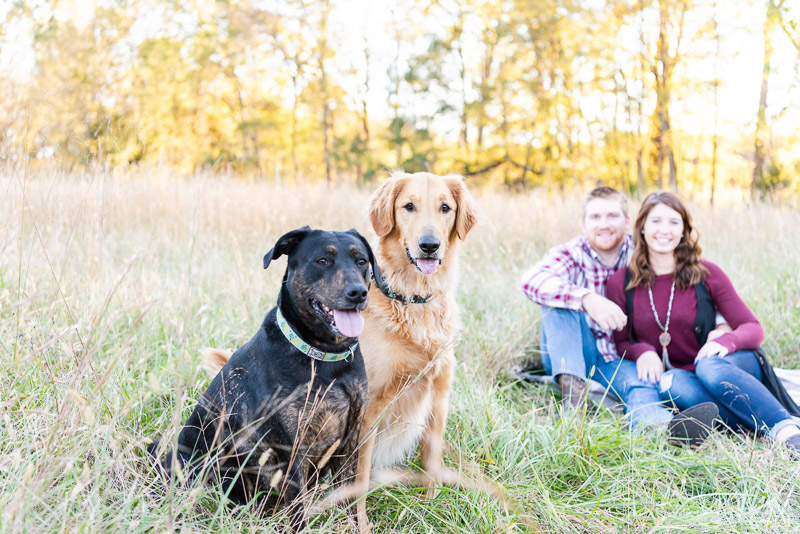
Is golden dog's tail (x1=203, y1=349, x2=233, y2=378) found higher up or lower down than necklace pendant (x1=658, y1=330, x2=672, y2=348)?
higher up

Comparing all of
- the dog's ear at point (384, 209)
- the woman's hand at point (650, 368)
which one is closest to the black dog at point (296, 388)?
the dog's ear at point (384, 209)

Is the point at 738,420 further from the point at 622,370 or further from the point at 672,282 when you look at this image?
the point at 672,282

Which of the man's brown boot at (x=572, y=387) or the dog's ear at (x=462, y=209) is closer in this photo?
the dog's ear at (x=462, y=209)

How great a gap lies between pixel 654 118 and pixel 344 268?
1502 cm

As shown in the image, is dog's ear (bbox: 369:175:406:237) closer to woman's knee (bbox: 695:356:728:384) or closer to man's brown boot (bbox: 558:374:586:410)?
man's brown boot (bbox: 558:374:586:410)

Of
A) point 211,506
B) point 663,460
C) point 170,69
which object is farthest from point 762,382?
point 170,69

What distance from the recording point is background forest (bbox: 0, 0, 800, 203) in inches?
525

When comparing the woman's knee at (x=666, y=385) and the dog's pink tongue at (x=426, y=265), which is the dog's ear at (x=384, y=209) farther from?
the woman's knee at (x=666, y=385)

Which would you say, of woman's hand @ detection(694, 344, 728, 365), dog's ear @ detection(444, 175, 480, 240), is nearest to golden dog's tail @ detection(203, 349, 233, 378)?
dog's ear @ detection(444, 175, 480, 240)

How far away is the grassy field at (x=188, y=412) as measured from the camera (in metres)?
1.54

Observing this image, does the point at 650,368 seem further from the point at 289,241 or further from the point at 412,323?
the point at 289,241

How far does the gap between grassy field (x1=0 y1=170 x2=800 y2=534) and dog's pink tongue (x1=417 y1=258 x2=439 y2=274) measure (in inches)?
18.7

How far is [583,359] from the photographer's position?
3.56 m

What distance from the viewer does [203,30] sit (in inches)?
713
